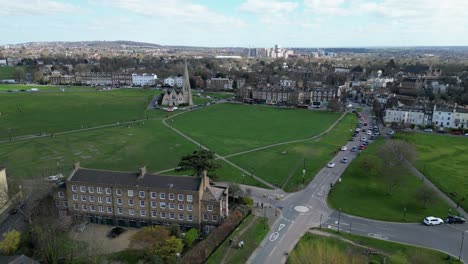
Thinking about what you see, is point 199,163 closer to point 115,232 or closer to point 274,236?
point 115,232

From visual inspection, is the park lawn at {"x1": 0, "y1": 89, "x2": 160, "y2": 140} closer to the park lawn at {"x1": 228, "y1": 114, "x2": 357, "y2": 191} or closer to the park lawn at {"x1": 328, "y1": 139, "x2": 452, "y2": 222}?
the park lawn at {"x1": 228, "y1": 114, "x2": 357, "y2": 191}

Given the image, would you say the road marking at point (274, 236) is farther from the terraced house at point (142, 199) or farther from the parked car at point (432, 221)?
the parked car at point (432, 221)

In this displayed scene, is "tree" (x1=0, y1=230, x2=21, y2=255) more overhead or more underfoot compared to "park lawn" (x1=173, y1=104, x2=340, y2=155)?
more overhead

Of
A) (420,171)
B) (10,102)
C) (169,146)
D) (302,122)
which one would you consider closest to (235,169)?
(169,146)

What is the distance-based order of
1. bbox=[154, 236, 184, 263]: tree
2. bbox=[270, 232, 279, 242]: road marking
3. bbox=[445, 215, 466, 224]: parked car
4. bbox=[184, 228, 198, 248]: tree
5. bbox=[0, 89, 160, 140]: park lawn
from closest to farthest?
bbox=[154, 236, 184, 263]: tree → bbox=[184, 228, 198, 248]: tree → bbox=[270, 232, 279, 242]: road marking → bbox=[445, 215, 466, 224]: parked car → bbox=[0, 89, 160, 140]: park lawn

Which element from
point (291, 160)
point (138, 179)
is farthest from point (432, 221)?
point (138, 179)

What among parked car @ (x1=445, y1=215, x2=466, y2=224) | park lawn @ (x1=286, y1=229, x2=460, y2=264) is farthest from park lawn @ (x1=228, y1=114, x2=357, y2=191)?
parked car @ (x1=445, y1=215, x2=466, y2=224)
